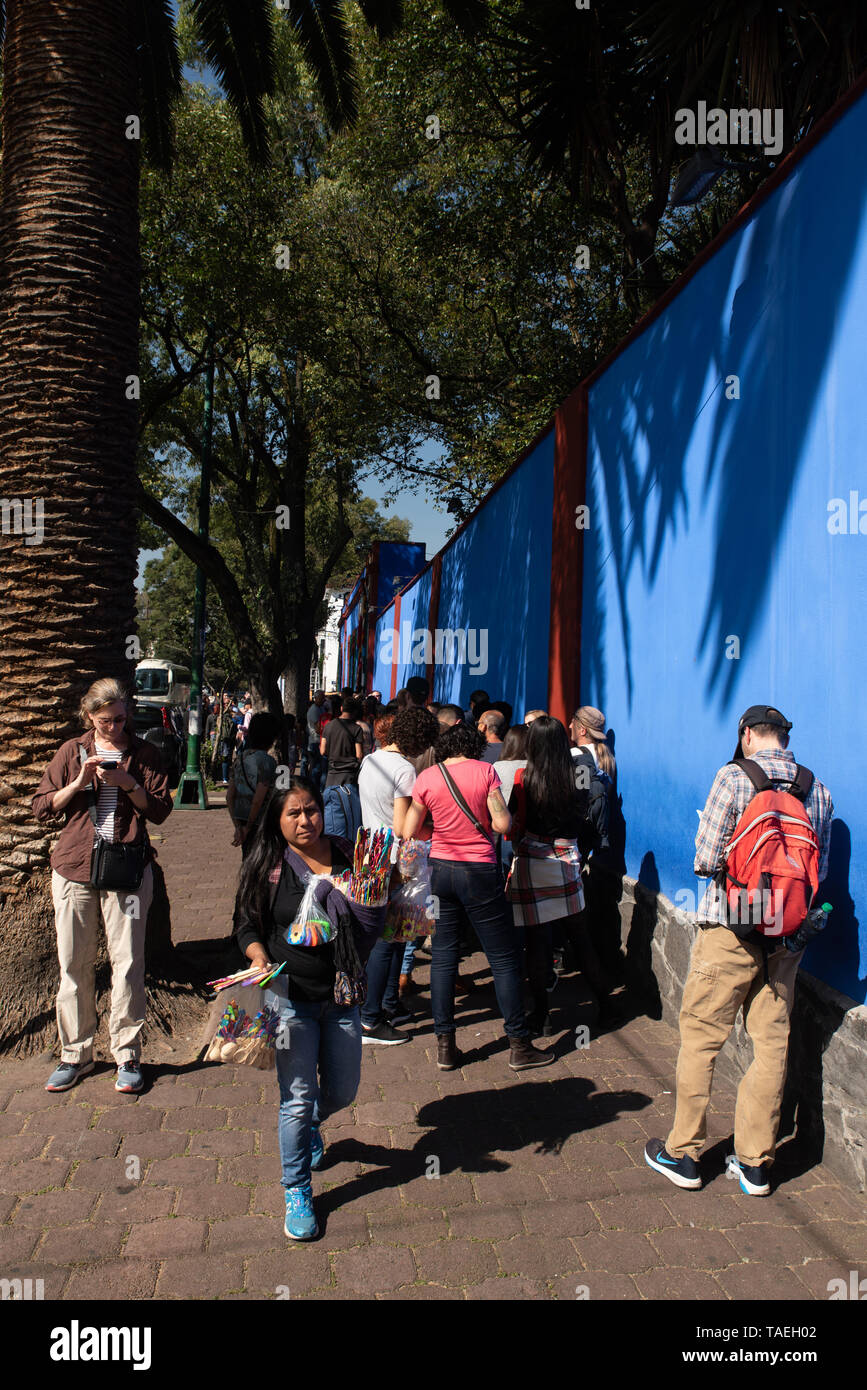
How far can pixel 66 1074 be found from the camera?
4316 millimetres

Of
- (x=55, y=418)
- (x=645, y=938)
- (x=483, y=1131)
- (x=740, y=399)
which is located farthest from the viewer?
(x=645, y=938)

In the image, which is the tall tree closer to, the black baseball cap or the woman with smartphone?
the woman with smartphone

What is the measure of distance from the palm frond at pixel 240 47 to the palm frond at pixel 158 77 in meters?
0.31

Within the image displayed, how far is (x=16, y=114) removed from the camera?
17.2 feet

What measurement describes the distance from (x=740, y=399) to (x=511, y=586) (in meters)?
5.10

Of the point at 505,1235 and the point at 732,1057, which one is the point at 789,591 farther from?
the point at 505,1235

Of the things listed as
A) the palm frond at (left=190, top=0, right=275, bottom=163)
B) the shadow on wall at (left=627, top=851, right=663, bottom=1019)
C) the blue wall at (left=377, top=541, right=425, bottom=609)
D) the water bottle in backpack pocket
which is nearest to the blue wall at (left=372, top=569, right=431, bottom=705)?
the blue wall at (left=377, top=541, right=425, bottom=609)

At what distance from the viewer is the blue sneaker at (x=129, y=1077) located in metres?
4.30

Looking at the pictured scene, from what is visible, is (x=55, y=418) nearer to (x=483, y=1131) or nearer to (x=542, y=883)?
(x=542, y=883)

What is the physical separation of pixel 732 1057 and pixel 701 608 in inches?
90.4

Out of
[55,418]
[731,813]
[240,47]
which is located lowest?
[731,813]

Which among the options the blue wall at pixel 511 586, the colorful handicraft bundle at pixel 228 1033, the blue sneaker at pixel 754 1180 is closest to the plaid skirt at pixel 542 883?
the blue sneaker at pixel 754 1180

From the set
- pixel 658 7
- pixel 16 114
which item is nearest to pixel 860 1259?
pixel 16 114

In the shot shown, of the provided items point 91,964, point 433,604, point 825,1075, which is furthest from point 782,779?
point 433,604
